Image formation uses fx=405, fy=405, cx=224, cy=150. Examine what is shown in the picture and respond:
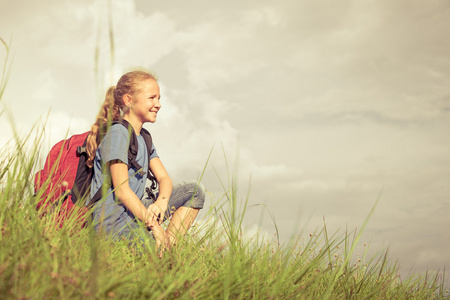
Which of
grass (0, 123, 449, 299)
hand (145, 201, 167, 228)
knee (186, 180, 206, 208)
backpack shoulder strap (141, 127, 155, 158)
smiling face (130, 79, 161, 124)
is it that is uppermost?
smiling face (130, 79, 161, 124)

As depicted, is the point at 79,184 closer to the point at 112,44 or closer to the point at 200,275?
the point at 200,275

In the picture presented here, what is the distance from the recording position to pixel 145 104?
4285 mm

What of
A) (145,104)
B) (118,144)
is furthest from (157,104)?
(118,144)

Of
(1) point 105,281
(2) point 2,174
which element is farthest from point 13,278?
(2) point 2,174

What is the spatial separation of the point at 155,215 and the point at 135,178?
56 cm

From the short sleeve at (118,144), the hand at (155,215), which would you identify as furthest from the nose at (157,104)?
the hand at (155,215)

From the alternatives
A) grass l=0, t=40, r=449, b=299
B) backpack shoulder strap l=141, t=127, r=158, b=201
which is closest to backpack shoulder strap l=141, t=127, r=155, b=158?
backpack shoulder strap l=141, t=127, r=158, b=201

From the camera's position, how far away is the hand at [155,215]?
146 inches

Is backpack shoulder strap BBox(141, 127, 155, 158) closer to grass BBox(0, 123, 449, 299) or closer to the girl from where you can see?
the girl

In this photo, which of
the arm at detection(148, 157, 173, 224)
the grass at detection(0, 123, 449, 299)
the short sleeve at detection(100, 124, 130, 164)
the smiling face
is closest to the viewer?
the grass at detection(0, 123, 449, 299)

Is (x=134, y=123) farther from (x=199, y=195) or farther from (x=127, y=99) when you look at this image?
(x=199, y=195)

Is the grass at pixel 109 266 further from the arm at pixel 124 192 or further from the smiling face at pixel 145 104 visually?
the smiling face at pixel 145 104

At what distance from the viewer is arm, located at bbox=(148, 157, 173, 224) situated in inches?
152

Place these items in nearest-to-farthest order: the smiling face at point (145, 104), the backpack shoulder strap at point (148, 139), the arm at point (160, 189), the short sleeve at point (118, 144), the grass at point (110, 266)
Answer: the grass at point (110, 266) < the short sleeve at point (118, 144) < the arm at point (160, 189) < the smiling face at point (145, 104) < the backpack shoulder strap at point (148, 139)
